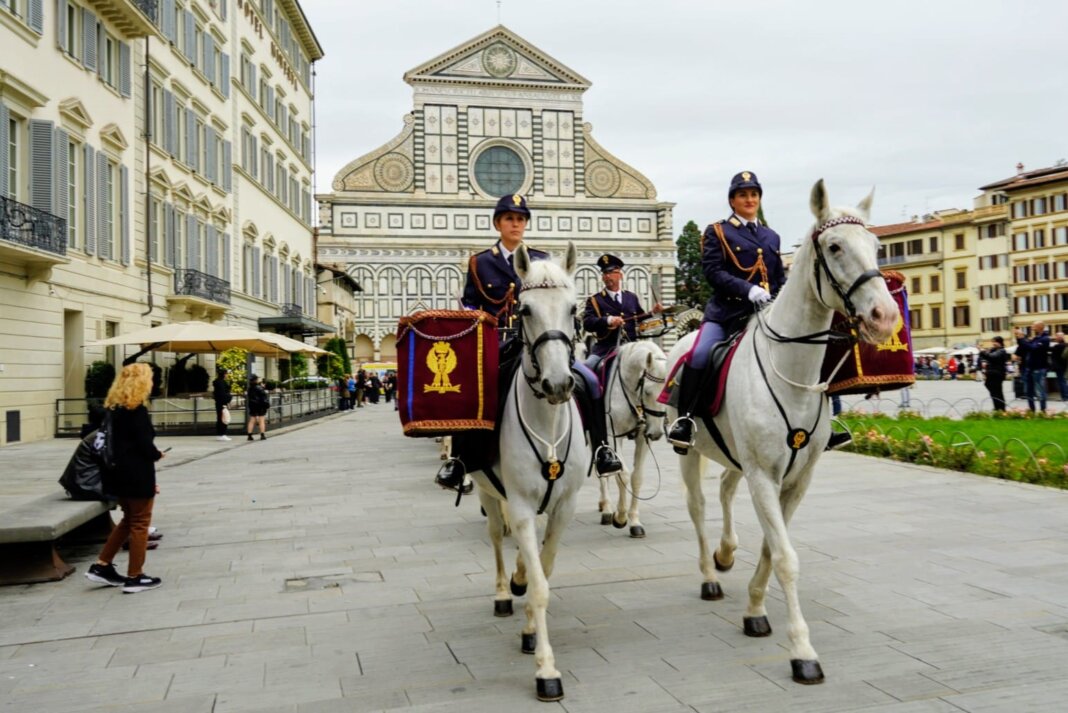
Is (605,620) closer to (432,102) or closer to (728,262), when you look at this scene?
(728,262)

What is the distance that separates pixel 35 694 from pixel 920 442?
1224cm

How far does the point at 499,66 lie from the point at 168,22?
51055mm

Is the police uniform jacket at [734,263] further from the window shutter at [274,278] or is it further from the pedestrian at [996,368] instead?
the window shutter at [274,278]

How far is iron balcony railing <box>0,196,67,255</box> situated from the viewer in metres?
18.0

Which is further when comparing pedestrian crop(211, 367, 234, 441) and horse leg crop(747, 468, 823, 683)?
pedestrian crop(211, 367, 234, 441)

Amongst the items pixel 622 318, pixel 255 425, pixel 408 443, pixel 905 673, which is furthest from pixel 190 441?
pixel 905 673

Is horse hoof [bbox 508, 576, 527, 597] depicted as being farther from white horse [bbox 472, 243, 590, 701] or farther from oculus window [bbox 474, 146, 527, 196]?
oculus window [bbox 474, 146, 527, 196]

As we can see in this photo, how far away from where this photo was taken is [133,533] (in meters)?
6.96

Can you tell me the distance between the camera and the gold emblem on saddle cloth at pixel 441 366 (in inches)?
202

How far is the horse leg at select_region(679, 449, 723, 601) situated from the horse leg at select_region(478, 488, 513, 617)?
4.76 ft

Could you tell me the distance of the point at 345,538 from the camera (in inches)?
348

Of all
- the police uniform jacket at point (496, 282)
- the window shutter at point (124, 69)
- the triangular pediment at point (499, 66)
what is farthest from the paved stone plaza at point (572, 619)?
the triangular pediment at point (499, 66)

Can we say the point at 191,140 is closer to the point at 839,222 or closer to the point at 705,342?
the point at 705,342

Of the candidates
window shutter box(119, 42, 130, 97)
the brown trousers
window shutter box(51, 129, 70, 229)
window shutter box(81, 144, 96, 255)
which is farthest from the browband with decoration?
window shutter box(119, 42, 130, 97)
